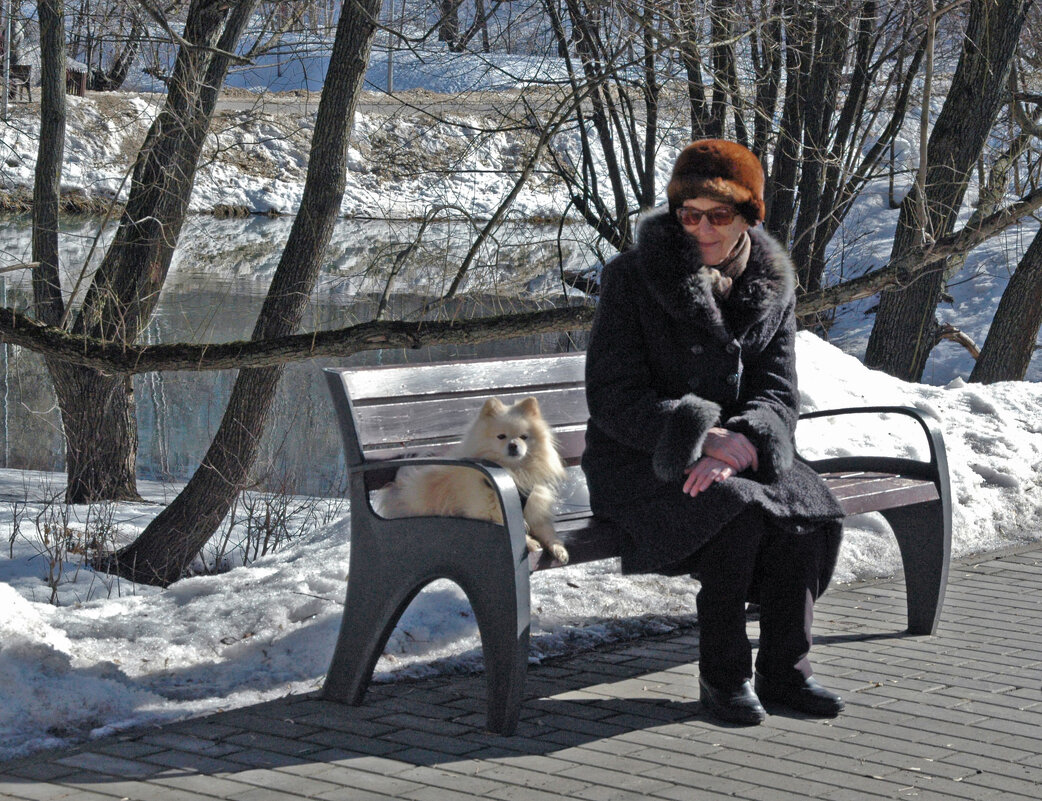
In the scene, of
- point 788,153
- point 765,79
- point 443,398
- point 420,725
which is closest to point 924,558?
point 443,398

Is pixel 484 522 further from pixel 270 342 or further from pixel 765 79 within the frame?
pixel 765 79

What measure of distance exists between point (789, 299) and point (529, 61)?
14.7 ft

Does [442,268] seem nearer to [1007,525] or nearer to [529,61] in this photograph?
[529,61]

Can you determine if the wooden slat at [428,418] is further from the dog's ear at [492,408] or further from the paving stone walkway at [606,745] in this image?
the paving stone walkway at [606,745]

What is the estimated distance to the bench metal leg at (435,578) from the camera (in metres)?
3.45

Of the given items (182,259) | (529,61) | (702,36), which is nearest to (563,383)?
(702,36)

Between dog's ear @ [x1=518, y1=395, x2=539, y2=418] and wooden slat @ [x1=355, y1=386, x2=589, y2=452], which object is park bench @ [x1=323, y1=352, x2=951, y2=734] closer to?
wooden slat @ [x1=355, y1=386, x2=589, y2=452]

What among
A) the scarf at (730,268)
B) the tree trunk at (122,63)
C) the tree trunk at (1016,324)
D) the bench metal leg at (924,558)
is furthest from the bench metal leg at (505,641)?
the tree trunk at (1016,324)

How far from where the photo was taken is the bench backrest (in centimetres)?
391

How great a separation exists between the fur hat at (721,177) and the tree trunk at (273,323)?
10.2ft

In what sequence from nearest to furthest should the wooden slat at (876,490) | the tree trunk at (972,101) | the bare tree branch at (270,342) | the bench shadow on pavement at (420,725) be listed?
the bench shadow on pavement at (420,725) → the wooden slat at (876,490) → the bare tree branch at (270,342) → the tree trunk at (972,101)

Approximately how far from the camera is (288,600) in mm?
4395

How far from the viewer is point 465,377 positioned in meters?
4.34

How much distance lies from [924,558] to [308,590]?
7.28 feet
